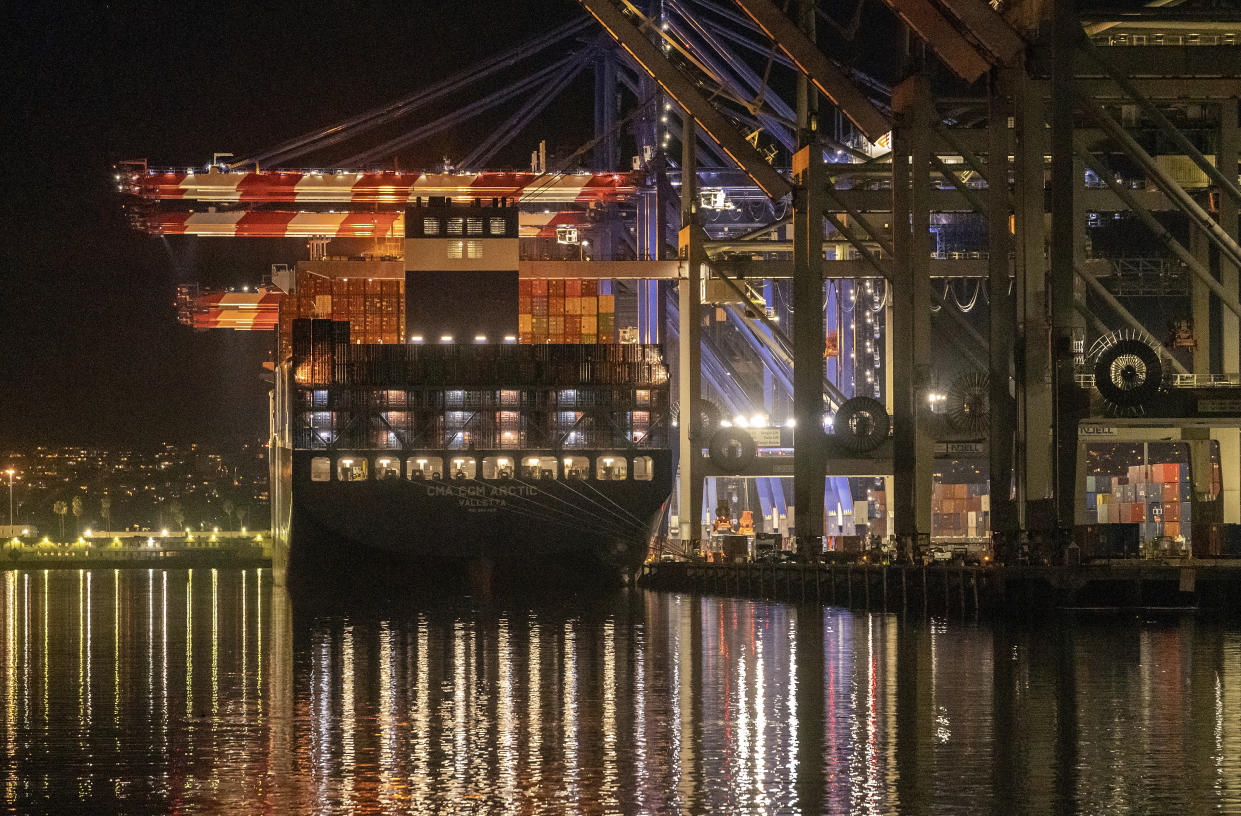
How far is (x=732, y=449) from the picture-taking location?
173 feet

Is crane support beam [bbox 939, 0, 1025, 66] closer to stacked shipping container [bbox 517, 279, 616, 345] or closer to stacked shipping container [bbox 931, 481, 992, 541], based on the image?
stacked shipping container [bbox 517, 279, 616, 345]

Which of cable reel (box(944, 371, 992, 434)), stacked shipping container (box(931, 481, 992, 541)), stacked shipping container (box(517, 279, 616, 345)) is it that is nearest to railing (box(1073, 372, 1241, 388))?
cable reel (box(944, 371, 992, 434))

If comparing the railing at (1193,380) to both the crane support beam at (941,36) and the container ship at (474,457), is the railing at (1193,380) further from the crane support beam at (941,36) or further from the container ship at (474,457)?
the container ship at (474,457)

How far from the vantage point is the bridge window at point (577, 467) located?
5091cm

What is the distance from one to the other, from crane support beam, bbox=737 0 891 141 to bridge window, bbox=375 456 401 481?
15648 mm

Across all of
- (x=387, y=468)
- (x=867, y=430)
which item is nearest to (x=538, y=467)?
(x=387, y=468)

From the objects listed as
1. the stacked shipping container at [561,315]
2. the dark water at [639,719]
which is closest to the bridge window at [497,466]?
the stacked shipping container at [561,315]

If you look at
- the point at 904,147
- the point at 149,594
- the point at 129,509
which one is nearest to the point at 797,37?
the point at 904,147

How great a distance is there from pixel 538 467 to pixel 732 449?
5.73 meters

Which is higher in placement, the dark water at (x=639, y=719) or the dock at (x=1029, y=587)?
the dock at (x=1029, y=587)

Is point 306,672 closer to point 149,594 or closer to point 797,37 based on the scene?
point 797,37

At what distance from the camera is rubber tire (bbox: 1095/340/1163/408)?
3422 centimetres

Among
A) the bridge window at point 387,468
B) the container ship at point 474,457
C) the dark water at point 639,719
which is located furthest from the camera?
the bridge window at point 387,468

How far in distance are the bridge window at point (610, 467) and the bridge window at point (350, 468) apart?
20.6ft
